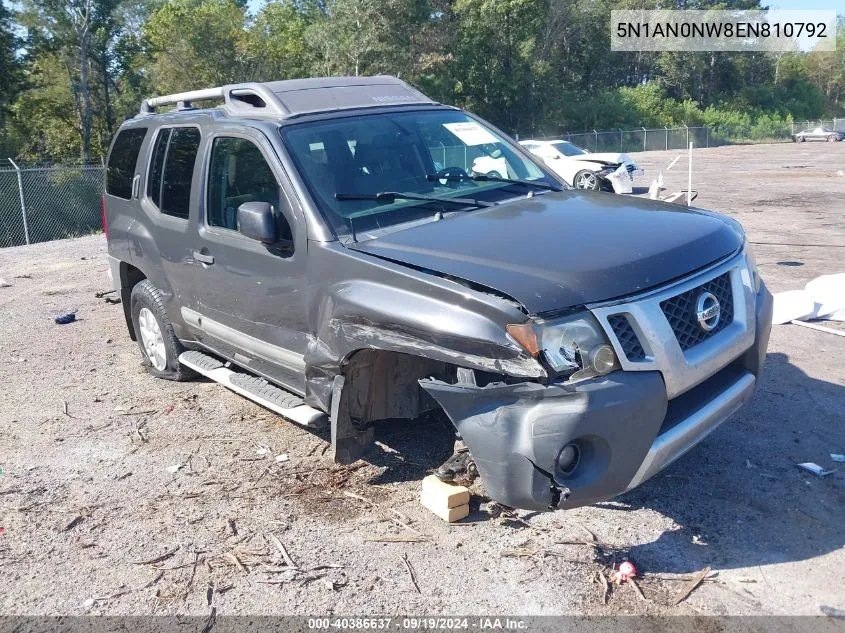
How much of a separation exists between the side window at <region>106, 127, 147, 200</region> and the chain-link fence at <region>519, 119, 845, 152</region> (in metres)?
43.1

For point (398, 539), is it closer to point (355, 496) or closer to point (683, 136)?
point (355, 496)

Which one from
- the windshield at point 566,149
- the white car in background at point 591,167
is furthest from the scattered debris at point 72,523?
the windshield at point 566,149

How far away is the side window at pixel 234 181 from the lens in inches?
182

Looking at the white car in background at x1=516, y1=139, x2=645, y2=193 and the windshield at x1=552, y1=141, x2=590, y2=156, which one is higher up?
the windshield at x1=552, y1=141, x2=590, y2=156

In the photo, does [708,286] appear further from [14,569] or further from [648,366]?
[14,569]

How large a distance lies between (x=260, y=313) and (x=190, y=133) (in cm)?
162

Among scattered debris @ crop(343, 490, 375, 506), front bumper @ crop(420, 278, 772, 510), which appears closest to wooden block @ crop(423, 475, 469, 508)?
scattered debris @ crop(343, 490, 375, 506)

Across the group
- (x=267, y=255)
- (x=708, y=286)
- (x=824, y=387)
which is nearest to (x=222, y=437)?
(x=267, y=255)

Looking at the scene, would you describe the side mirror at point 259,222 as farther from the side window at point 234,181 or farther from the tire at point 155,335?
the tire at point 155,335

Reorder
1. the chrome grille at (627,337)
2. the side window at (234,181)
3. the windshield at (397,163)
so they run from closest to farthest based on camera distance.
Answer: the chrome grille at (627,337), the windshield at (397,163), the side window at (234,181)

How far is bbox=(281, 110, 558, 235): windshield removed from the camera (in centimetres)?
428

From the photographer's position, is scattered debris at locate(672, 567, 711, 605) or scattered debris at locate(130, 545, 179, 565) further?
scattered debris at locate(130, 545, 179, 565)

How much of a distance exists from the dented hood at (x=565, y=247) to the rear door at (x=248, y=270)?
62cm

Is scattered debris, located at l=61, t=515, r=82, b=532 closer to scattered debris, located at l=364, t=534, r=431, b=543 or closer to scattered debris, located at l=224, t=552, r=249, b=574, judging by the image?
scattered debris, located at l=224, t=552, r=249, b=574
